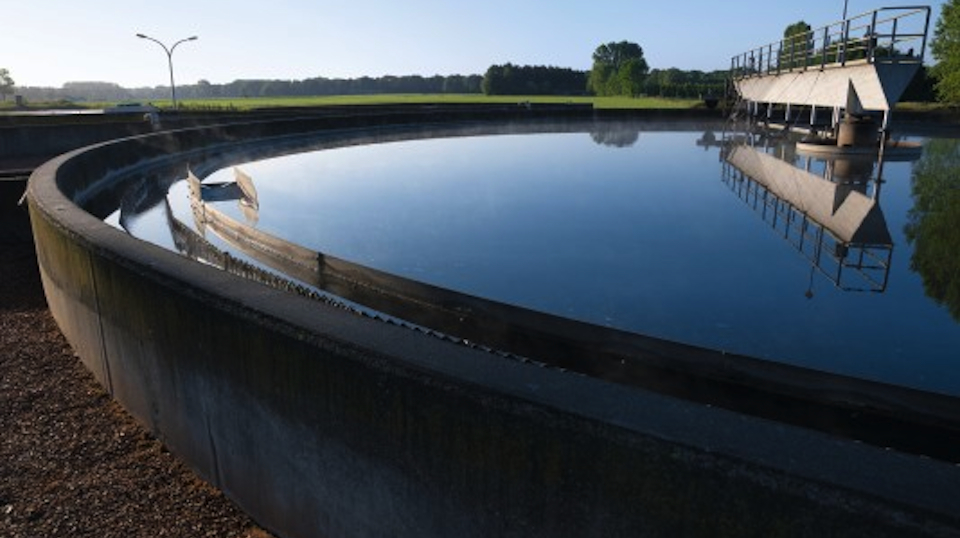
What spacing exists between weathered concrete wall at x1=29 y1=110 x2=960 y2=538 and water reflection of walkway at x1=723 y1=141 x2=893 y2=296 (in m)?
6.11

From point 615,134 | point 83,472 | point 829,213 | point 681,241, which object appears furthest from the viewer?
point 615,134

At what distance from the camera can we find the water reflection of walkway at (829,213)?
8.17 metres

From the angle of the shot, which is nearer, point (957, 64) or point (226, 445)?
point (226, 445)

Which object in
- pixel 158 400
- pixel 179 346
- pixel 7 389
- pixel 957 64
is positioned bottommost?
pixel 7 389

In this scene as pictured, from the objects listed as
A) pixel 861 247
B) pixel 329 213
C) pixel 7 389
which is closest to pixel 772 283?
pixel 861 247

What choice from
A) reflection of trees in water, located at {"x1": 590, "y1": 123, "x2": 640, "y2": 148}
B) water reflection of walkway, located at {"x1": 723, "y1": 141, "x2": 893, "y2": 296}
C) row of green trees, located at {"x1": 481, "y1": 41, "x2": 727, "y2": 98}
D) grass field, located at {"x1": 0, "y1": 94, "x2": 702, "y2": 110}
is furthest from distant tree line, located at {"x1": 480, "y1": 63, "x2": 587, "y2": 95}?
water reflection of walkway, located at {"x1": 723, "y1": 141, "x2": 893, "y2": 296}

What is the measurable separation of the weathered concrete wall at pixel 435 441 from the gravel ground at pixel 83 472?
0.58 ft

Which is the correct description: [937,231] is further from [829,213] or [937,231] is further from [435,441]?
[435,441]

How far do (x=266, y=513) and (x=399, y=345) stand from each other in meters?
1.62

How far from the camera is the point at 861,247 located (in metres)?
8.95

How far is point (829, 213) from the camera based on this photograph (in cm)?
1074

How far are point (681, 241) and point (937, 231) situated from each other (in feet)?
13.0

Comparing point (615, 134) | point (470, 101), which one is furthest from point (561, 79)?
point (615, 134)

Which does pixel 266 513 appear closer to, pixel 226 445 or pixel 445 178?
pixel 226 445
